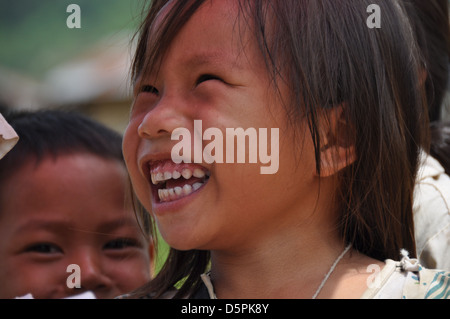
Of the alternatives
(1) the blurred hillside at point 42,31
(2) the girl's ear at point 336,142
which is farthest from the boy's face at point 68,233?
(1) the blurred hillside at point 42,31

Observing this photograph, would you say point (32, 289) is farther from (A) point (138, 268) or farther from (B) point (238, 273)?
(B) point (238, 273)

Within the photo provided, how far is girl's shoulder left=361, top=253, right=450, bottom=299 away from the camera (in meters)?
1.16

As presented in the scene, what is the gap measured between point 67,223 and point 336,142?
0.77 metres

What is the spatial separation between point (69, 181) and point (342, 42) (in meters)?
0.87

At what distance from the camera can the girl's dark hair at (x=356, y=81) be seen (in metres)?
1.19

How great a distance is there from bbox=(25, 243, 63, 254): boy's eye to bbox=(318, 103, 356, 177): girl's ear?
0.77 m

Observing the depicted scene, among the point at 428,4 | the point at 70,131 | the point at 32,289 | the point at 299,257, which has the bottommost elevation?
the point at 32,289

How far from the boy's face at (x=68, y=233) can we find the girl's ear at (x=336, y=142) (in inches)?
26.9

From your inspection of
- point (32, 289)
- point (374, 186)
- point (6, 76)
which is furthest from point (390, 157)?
point (6, 76)

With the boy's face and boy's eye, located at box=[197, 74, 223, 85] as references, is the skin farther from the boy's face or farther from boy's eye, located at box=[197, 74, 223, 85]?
the boy's face

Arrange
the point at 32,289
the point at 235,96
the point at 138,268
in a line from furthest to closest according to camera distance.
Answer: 1. the point at 138,268
2. the point at 32,289
3. the point at 235,96

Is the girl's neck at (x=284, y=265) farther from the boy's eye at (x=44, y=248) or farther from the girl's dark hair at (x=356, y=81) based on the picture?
the boy's eye at (x=44, y=248)

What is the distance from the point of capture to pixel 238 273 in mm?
1291

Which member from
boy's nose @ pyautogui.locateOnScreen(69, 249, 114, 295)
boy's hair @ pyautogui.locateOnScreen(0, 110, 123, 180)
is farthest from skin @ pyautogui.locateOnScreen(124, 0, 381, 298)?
boy's hair @ pyautogui.locateOnScreen(0, 110, 123, 180)
